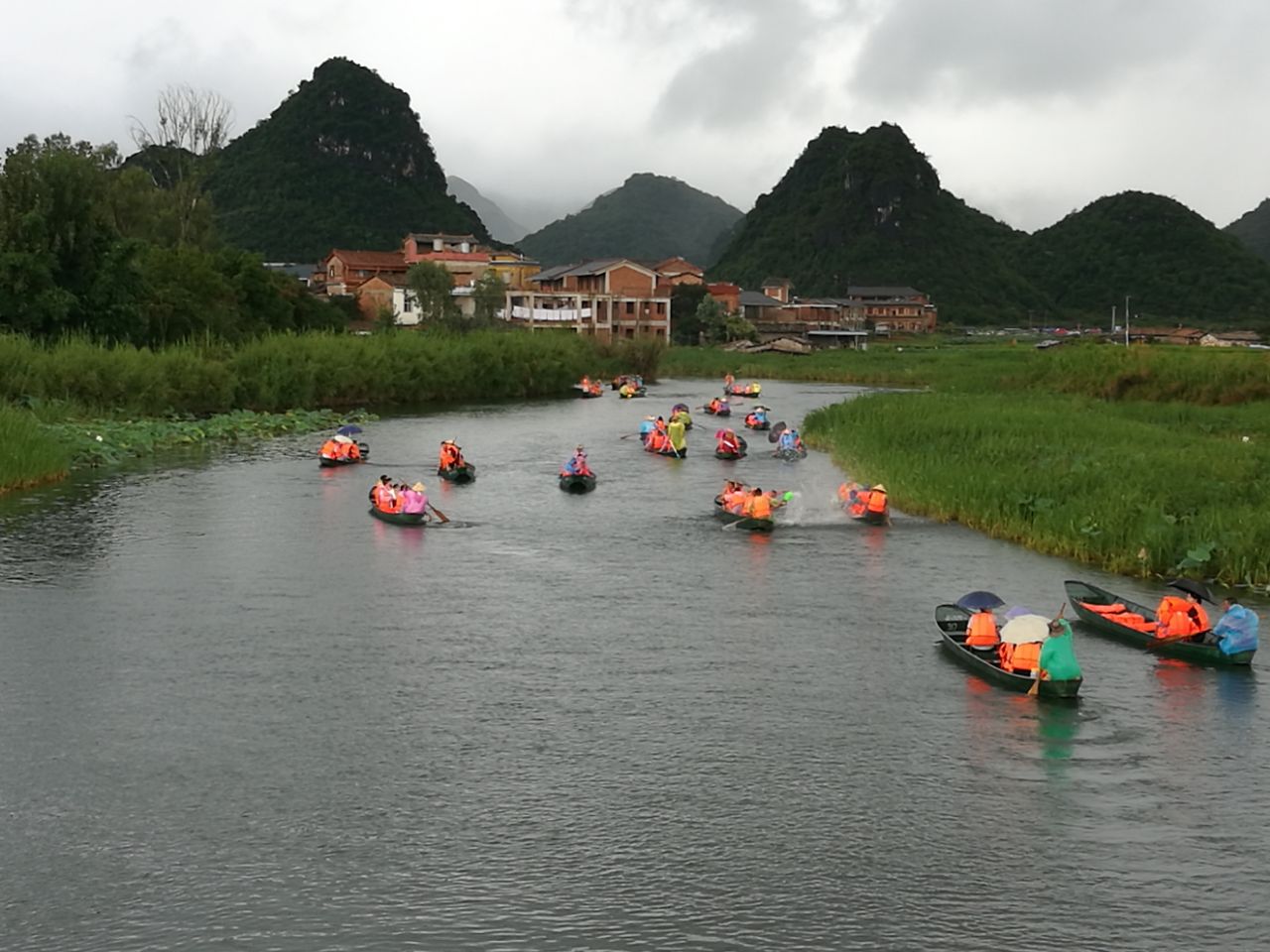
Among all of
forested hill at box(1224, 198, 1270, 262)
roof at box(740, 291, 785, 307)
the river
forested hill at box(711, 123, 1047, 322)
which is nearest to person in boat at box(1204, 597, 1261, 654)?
the river

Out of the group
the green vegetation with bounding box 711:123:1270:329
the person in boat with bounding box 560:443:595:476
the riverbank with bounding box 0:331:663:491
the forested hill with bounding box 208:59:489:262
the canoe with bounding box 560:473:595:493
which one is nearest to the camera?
the canoe with bounding box 560:473:595:493

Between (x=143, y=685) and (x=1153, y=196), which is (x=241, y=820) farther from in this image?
(x=1153, y=196)

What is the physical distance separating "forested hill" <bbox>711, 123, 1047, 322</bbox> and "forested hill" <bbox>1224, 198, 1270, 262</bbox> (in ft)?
117

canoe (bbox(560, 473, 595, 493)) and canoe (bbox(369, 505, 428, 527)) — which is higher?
canoe (bbox(560, 473, 595, 493))

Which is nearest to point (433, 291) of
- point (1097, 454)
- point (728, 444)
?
point (728, 444)

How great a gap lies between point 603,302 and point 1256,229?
385 ft

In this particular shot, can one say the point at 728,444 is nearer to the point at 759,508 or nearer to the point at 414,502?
the point at 759,508

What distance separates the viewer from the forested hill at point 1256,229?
6442 inches

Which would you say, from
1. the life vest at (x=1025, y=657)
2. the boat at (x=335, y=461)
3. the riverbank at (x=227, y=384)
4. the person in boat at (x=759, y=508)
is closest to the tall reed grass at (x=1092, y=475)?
the person in boat at (x=759, y=508)

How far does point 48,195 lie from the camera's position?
42.5 meters

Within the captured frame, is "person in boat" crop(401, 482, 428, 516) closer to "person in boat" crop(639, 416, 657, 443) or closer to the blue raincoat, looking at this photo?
"person in boat" crop(639, 416, 657, 443)

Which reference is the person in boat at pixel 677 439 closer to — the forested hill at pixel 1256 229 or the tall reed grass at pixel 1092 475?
the tall reed grass at pixel 1092 475

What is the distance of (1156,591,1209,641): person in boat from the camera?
15211 millimetres

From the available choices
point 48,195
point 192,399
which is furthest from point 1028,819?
point 48,195
